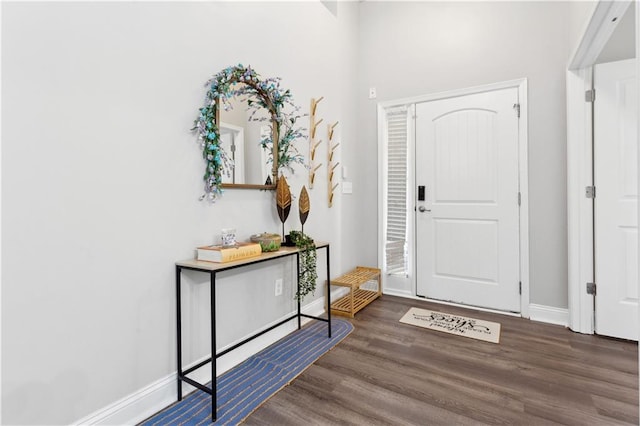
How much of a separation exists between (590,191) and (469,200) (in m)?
0.85

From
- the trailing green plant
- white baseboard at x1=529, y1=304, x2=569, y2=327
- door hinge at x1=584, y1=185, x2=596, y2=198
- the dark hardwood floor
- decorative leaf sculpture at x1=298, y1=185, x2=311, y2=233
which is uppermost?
door hinge at x1=584, y1=185, x2=596, y2=198

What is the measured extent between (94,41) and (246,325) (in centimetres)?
167

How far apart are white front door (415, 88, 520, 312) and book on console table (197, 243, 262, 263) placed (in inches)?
79.2

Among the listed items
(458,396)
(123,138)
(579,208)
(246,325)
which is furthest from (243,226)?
(579,208)

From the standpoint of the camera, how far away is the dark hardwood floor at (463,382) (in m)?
1.53

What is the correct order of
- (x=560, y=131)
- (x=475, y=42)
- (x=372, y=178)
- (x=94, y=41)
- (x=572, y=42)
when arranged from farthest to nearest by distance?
(x=372, y=178), (x=475, y=42), (x=560, y=131), (x=572, y=42), (x=94, y=41)

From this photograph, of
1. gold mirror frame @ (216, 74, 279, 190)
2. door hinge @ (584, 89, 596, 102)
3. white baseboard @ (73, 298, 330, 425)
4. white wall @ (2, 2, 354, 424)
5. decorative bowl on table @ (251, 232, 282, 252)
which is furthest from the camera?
door hinge @ (584, 89, 596, 102)

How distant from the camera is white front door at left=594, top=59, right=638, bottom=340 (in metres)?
2.25

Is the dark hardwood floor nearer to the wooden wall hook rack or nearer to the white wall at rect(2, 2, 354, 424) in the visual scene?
the white wall at rect(2, 2, 354, 424)

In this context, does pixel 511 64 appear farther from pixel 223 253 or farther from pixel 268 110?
pixel 223 253

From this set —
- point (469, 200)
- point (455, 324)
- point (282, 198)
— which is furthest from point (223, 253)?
point (469, 200)

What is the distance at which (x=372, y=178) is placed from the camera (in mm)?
3477

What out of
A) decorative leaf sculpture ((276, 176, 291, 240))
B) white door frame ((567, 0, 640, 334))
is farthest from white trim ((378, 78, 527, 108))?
decorative leaf sculpture ((276, 176, 291, 240))

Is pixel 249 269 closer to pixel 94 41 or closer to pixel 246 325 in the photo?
pixel 246 325
